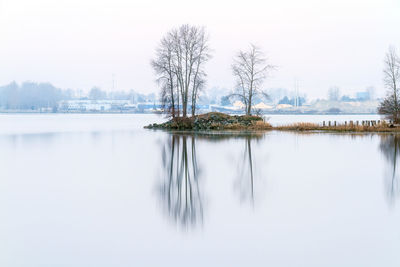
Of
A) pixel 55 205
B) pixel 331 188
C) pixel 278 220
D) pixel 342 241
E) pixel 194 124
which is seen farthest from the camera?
pixel 194 124

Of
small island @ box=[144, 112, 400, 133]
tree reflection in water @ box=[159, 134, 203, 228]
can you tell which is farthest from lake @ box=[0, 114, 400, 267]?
small island @ box=[144, 112, 400, 133]

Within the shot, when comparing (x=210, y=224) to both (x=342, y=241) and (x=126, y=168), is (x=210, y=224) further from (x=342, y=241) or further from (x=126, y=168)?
(x=126, y=168)

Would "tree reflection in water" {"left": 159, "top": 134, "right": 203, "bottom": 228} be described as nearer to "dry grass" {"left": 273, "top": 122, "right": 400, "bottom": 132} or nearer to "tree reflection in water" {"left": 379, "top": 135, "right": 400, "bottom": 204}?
"tree reflection in water" {"left": 379, "top": 135, "right": 400, "bottom": 204}

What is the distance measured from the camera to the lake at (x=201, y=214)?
6.91 meters

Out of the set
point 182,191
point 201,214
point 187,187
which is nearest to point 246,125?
point 187,187

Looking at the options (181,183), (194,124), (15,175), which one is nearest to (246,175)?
(181,183)

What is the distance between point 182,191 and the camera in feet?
40.0

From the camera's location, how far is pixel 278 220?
8898mm

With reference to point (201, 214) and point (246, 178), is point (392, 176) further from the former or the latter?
point (201, 214)

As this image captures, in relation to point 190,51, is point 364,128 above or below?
below

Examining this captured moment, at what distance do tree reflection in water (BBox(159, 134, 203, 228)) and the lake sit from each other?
0.09ft

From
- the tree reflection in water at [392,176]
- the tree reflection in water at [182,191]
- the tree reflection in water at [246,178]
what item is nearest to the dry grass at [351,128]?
the tree reflection in water at [392,176]

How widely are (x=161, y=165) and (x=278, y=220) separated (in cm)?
965

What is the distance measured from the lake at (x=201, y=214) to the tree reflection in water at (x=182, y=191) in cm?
3
